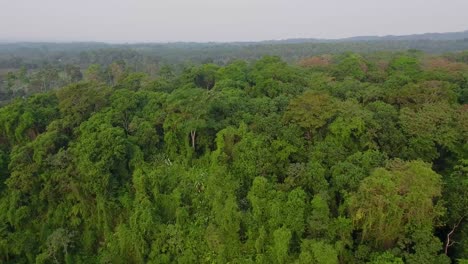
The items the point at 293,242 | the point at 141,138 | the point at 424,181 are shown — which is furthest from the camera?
the point at 141,138

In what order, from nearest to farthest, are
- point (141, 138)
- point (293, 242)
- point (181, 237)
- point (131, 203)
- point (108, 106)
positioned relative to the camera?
point (293, 242)
point (181, 237)
point (131, 203)
point (141, 138)
point (108, 106)

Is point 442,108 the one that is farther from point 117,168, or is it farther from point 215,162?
point 117,168

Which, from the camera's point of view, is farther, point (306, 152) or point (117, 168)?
point (117, 168)

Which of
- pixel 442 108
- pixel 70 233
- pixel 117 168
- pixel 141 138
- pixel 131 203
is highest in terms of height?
pixel 442 108

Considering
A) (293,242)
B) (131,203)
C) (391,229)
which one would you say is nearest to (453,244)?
(391,229)

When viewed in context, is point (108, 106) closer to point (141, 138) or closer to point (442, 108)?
point (141, 138)

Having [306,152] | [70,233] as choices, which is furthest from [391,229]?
[70,233]

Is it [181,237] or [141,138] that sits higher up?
[141,138]
